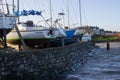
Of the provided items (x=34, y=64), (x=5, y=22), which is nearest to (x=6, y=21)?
(x=5, y=22)

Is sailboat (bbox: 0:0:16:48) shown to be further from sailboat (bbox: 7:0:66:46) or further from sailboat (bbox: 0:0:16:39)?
sailboat (bbox: 7:0:66:46)

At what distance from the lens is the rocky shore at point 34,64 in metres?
18.3

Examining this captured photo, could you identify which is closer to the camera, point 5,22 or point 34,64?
point 34,64

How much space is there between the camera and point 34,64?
69.2 ft

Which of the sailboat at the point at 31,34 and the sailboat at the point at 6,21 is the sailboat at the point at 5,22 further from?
the sailboat at the point at 31,34

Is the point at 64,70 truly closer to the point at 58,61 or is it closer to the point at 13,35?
the point at 58,61

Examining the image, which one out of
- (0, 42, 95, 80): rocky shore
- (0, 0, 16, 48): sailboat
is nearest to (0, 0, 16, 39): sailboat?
(0, 0, 16, 48): sailboat

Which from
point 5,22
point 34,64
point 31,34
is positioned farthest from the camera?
point 31,34

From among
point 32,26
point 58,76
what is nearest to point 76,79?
point 58,76

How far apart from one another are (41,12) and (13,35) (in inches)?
140

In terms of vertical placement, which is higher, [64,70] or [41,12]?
[41,12]

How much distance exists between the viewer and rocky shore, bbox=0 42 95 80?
60.1ft

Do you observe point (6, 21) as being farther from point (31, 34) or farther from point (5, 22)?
point (31, 34)

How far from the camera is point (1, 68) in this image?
1781 cm
